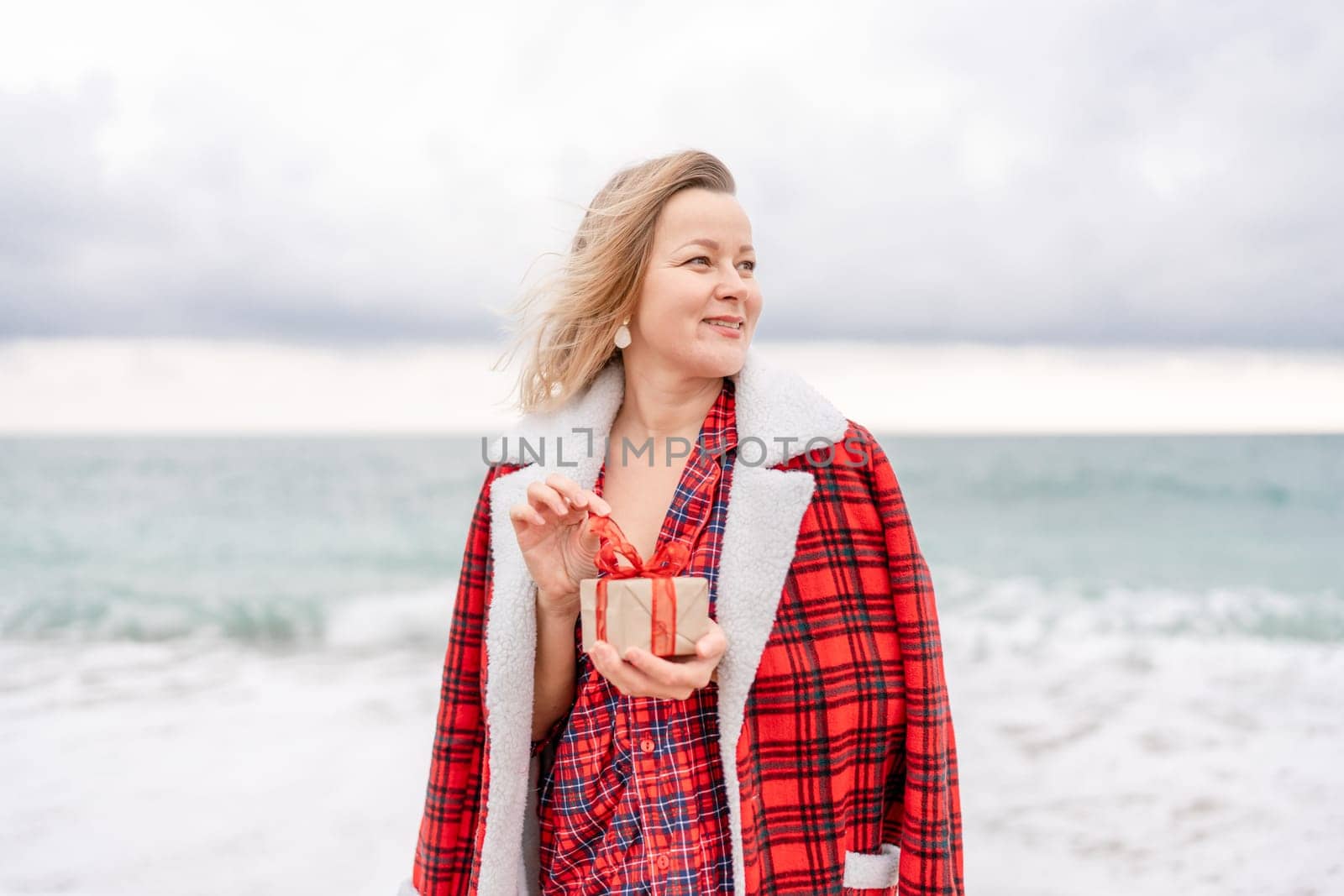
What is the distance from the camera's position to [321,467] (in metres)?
25.3

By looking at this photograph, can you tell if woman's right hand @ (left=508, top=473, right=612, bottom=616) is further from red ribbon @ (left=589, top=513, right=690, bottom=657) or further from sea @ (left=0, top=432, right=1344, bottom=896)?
sea @ (left=0, top=432, right=1344, bottom=896)

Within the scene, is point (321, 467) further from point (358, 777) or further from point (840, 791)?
point (840, 791)

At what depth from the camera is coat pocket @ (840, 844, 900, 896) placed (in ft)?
5.84

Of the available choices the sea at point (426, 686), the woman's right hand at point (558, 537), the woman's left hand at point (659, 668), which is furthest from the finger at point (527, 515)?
the sea at point (426, 686)

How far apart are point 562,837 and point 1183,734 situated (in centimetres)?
607

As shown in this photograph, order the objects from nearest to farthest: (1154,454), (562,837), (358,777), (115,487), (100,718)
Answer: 1. (562,837)
2. (358,777)
3. (100,718)
4. (115,487)
5. (1154,454)

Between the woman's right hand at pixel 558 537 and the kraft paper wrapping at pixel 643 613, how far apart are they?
16 centimetres

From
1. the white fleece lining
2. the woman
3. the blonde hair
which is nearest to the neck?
the woman

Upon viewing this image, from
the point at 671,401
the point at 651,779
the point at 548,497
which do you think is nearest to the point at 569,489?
the point at 548,497

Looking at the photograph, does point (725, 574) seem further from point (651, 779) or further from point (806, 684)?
point (651, 779)

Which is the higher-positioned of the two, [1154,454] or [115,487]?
[1154,454]

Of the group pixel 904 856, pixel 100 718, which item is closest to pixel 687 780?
pixel 904 856

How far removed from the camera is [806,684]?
175 centimetres

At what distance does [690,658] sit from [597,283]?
0.80 m
